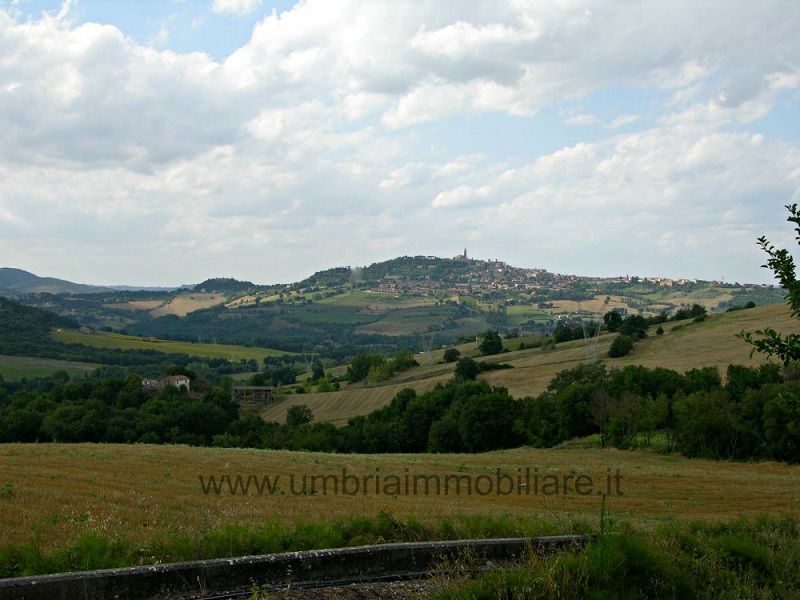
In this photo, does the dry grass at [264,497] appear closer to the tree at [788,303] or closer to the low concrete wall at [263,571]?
the low concrete wall at [263,571]

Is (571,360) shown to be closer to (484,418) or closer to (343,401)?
(343,401)

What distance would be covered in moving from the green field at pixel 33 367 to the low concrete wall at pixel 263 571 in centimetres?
13263

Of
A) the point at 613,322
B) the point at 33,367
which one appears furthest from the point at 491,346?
the point at 33,367

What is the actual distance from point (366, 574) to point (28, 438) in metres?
72.3

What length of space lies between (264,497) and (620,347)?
89473 mm

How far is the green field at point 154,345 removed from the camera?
175 metres

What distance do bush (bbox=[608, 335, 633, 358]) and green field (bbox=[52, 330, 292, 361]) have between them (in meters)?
104

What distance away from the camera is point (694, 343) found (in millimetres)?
98188

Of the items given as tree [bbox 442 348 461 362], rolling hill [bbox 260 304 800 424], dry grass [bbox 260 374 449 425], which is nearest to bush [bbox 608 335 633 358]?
rolling hill [bbox 260 304 800 424]

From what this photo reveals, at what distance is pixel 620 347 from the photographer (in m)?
100

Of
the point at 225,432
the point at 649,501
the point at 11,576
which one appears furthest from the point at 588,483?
the point at 225,432

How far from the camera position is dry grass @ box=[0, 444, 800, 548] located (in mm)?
11156

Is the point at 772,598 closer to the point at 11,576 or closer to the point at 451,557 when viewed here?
the point at 451,557

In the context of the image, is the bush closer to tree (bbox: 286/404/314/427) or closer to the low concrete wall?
tree (bbox: 286/404/314/427)
